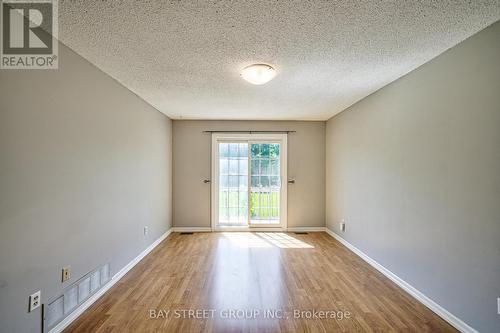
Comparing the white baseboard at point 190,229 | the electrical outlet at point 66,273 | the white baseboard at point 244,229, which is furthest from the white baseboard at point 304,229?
the electrical outlet at point 66,273

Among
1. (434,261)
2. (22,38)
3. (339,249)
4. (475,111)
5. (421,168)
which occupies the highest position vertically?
(22,38)

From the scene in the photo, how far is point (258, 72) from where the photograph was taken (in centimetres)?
239

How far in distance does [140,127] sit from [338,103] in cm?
312

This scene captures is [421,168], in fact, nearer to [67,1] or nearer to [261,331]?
[261,331]

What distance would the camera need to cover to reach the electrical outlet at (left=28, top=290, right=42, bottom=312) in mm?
1694

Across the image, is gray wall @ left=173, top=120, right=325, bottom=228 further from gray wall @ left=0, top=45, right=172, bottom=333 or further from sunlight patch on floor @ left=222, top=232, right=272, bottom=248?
gray wall @ left=0, top=45, right=172, bottom=333

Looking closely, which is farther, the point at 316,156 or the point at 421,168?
the point at 316,156

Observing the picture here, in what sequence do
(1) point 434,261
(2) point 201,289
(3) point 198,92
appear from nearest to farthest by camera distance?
(1) point 434,261 → (2) point 201,289 → (3) point 198,92

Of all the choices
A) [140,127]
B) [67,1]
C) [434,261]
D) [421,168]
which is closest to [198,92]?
[140,127]

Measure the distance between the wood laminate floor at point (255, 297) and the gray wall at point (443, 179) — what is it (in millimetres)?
354

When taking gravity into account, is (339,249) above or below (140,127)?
below

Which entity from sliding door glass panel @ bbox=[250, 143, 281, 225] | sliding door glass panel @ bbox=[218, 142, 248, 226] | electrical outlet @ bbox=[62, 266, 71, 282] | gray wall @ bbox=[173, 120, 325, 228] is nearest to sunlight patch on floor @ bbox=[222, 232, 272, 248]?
sliding door glass panel @ bbox=[218, 142, 248, 226]

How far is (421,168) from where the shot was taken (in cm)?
240

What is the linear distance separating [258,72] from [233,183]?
307cm
